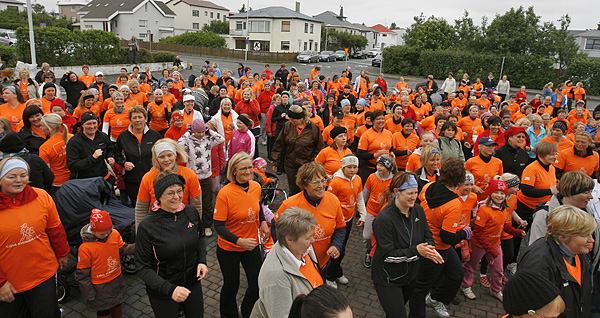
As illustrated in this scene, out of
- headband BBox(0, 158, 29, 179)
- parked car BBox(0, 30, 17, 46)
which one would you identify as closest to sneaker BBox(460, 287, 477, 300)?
headband BBox(0, 158, 29, 179)

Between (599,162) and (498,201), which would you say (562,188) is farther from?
(599,162)

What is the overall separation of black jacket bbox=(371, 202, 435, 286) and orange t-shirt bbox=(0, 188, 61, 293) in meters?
3.19

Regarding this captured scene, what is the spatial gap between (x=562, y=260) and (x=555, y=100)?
16.9m

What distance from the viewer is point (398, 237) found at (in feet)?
12.0

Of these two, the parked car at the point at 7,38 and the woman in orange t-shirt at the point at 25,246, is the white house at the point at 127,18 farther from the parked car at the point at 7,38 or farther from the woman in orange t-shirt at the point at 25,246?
the woman in orange t-shirt at the point at 25,246

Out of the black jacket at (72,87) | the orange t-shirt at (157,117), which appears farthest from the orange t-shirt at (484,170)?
the black jacket at (72,87)

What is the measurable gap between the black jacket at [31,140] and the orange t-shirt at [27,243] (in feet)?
8.87

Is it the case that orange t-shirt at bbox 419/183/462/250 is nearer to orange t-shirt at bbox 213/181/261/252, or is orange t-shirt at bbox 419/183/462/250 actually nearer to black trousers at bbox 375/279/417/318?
black trousers at bbox 375/279/417/318

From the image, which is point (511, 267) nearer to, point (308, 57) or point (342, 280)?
point (342, 280)

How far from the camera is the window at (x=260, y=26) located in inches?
2238

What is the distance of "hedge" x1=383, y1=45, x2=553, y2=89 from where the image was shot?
3281cm

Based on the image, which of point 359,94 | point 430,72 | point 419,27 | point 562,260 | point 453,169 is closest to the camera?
point 562,260

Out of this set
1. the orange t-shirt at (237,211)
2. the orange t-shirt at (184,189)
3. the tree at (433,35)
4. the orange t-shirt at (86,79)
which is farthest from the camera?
the tree at (433,35)

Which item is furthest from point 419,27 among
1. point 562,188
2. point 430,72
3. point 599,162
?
point 562,188
